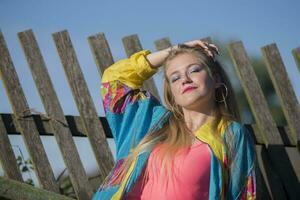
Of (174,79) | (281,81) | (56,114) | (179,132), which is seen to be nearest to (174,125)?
(179,132)

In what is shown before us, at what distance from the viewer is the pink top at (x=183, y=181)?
9.24 feet

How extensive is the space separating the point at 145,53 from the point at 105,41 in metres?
0.63

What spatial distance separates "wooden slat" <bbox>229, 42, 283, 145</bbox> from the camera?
4102 mm

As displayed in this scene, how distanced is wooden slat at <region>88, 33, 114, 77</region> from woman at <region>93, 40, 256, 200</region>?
520 mm

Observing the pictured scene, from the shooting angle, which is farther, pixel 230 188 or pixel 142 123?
pixel 142 123

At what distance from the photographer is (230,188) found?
9.23 ft

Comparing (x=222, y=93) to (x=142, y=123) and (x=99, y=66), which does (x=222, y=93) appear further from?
(x=99, y=66)

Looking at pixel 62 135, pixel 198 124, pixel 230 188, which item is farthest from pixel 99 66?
pixel 230 188

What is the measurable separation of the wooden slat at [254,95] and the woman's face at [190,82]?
112cm

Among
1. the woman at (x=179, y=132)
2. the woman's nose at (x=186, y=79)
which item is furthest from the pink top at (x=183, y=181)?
the woman's nose at (x=186, y=79)

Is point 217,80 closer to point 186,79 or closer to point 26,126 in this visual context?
point 186,79

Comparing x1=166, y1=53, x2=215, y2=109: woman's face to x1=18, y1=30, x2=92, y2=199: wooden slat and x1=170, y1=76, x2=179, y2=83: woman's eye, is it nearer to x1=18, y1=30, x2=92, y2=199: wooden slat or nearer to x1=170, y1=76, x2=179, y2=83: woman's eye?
x1=170, y1=76, x2=179, y2=83: woman's eye

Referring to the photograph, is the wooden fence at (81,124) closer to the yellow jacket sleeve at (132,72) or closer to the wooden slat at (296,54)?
the wooden slat at (296,54)

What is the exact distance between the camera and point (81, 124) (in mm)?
3756
